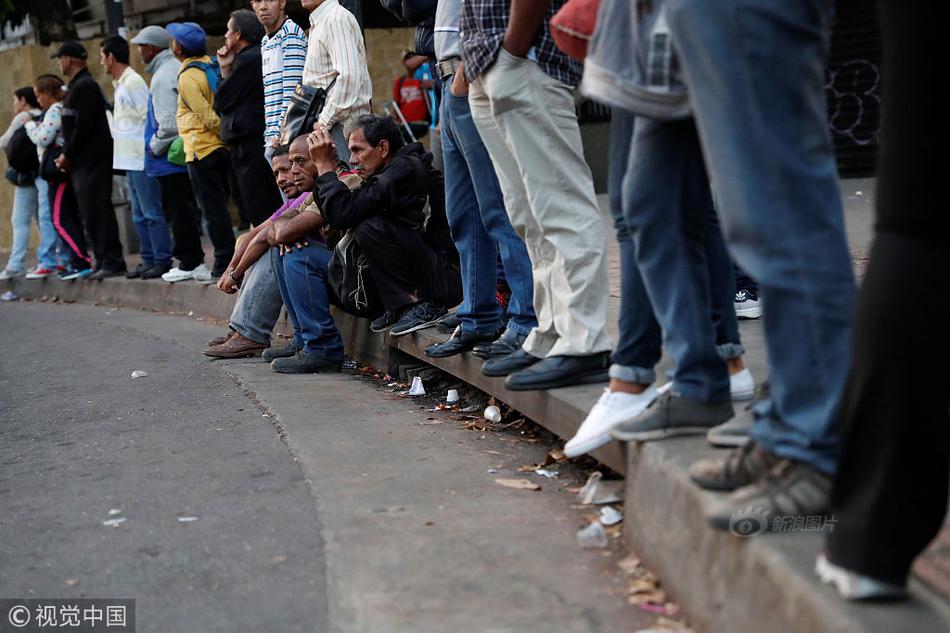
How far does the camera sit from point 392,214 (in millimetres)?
6078

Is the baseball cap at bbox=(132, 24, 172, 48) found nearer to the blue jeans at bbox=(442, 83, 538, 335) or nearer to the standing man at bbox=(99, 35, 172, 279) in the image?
the standing man at bbox=(99, 35, 172, 279)

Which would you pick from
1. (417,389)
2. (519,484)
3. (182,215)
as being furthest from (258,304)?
(519,484)

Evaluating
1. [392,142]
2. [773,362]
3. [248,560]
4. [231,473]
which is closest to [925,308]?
[773,362]

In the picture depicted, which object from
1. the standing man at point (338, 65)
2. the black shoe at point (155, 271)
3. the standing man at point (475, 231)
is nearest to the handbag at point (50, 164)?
the black shoe at point (155, 271)

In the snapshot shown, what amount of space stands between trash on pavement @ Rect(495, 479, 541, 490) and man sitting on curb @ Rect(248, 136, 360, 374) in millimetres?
2763

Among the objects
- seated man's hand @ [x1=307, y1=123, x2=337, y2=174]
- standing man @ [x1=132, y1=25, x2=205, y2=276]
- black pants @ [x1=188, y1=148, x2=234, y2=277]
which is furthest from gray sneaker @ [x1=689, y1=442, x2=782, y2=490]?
standing man @ [x1=132, y1=25, x2=205, y2=276]

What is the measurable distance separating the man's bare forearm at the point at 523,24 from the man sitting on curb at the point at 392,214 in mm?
1999

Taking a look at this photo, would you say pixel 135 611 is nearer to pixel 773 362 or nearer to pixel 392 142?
pixel 773 362

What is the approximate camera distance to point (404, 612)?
283 centimetres

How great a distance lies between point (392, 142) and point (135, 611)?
11.7 feet

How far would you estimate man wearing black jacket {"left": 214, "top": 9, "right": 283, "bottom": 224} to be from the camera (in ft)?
27.1

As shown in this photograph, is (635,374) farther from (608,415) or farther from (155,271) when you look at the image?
(155,271)

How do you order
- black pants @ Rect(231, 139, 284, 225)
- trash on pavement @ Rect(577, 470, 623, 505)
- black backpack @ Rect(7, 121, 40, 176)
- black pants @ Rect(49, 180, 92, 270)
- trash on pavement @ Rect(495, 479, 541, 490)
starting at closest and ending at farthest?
trash on pavement @ Rect(577, 470, 623, 505)
trash on pavement @ Rect(495, 479, 541, 490)
black pants @ Rect(231, 139, 284, 225)
black pants @ Rect(49, 180, 92, 270)
black backpack @ Rect(7, 121, 40, 176)

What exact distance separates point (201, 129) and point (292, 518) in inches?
235
